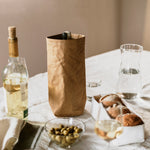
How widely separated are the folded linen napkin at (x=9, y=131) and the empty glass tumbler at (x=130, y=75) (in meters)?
0.45

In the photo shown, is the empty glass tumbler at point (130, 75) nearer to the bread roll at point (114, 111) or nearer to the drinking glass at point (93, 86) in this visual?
the drinking glass at point (93, 86)

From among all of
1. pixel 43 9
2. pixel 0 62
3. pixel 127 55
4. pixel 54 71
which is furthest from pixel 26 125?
pixel 43 9

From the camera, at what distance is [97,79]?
4.18ft

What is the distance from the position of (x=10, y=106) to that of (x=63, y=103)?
0.56 feet

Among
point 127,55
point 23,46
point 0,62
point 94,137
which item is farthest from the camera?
point 23,46

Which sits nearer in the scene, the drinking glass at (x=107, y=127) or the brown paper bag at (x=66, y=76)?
the drinking glass at (x=107, y=127)

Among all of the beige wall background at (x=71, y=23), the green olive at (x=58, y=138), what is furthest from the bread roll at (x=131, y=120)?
the beige wall background at (x=71, y=23)

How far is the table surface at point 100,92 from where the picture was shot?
77cm

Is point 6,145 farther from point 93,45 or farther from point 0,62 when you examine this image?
point 93,45

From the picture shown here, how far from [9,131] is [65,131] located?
16 cm

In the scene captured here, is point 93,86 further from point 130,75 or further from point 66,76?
point 66,76

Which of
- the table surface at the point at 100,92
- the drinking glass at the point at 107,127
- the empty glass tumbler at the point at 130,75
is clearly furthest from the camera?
the empty glass tumbler at the point at 130,75

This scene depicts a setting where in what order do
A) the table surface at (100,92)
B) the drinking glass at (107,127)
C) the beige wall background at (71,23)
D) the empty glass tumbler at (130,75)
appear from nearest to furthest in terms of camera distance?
1. the drinking glass at (107,127)
2. the table surface at (100,92)
3. the empty glass tumbler at (130,75)
4. the beige wall background at (71,23)

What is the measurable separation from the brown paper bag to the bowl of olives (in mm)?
76
